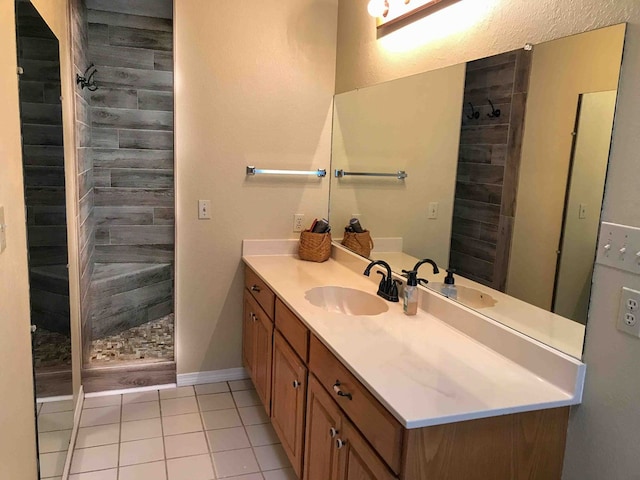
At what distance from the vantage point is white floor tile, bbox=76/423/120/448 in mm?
2521

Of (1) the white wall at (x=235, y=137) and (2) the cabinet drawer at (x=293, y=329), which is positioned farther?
(1) the white wall at (x=235, y=137)

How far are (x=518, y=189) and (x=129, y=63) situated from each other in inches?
136

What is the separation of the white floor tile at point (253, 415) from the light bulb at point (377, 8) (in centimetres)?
219

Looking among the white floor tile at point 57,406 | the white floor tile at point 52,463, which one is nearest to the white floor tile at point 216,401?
the white floor tile at point 57,406

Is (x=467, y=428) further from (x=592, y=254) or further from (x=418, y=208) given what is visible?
(x=418, y=208)

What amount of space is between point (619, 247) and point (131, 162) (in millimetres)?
3770

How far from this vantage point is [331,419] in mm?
1744

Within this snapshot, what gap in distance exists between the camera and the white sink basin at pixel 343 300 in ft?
7.80

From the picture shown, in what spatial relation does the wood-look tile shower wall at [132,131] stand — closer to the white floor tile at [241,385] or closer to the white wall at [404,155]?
the white floor tile at [241,385]

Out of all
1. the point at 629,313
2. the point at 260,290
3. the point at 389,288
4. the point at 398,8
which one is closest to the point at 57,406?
the point at 260,290

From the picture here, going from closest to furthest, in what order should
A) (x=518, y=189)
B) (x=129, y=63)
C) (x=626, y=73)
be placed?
(x=626, y=73), (x=518, y=189), (x=129, y=63)

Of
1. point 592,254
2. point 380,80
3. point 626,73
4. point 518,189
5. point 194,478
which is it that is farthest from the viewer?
point 380,80

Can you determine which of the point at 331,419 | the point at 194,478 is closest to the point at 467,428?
the point at 331,419

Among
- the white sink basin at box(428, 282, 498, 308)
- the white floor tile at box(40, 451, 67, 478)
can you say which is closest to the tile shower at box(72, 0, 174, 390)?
the white floor tile at box(40, 451, 67, 478)
